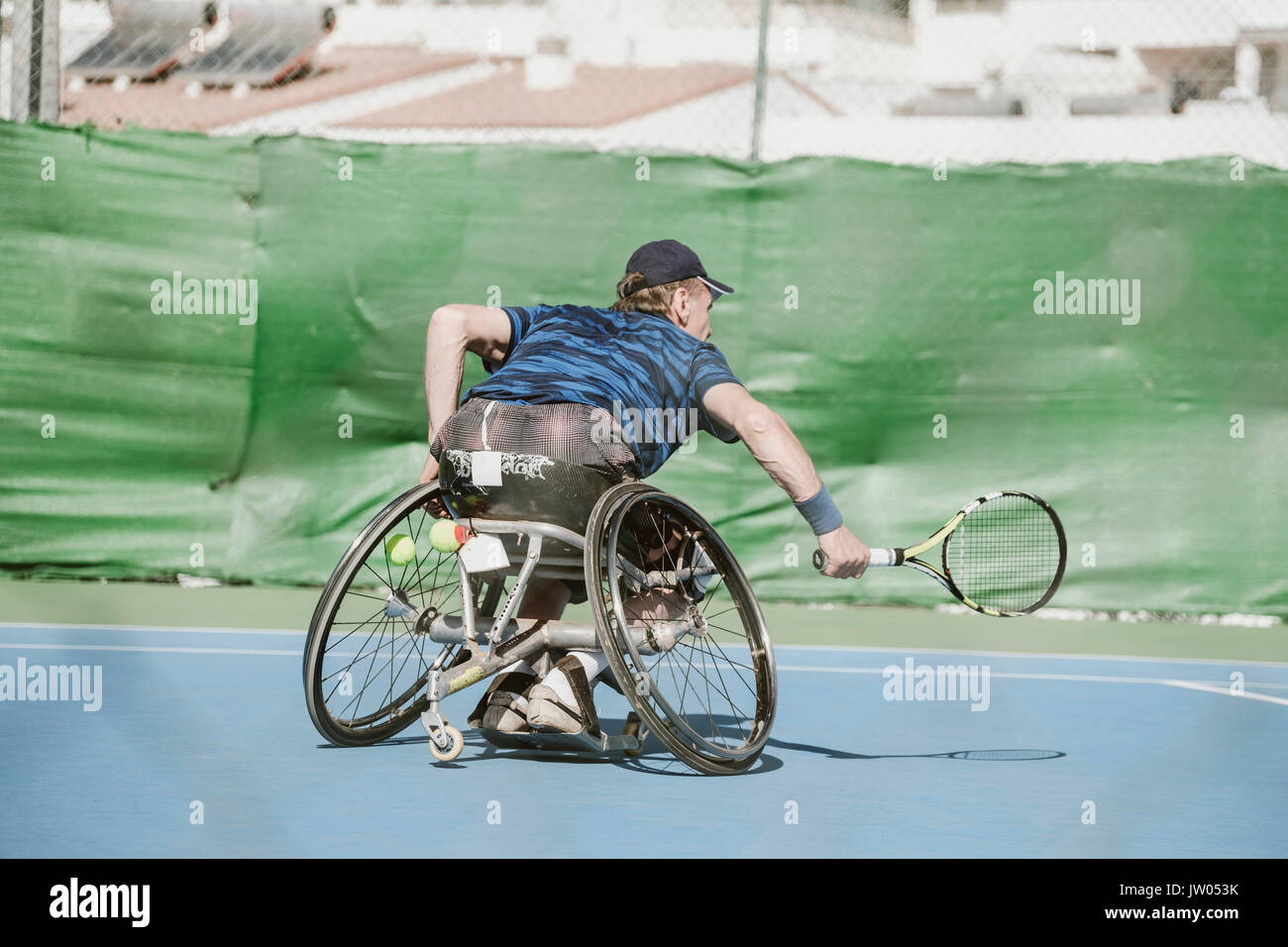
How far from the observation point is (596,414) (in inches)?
160

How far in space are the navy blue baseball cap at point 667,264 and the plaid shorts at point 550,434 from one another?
0.51 meters

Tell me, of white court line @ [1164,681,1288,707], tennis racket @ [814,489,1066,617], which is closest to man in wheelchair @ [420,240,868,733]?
white court line @ [1164,681,1288,707]

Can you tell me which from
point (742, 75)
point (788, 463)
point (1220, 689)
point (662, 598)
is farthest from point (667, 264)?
point (742, 75)

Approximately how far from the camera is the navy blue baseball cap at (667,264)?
14.4 feet

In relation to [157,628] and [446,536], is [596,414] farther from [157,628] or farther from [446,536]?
[157,628]

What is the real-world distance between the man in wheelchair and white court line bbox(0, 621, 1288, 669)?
241 cm

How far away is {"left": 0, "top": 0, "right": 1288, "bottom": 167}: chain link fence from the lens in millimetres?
31469

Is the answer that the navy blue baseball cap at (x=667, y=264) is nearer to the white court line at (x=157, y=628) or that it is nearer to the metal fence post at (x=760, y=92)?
the white court line at (x=157, y=628)

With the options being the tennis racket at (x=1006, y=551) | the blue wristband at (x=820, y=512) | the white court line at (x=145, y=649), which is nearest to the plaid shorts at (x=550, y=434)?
the blue wristband at (x=820, y=512)

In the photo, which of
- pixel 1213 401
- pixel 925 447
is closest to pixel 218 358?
pixel 925 447

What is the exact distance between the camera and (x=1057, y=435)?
765 cm

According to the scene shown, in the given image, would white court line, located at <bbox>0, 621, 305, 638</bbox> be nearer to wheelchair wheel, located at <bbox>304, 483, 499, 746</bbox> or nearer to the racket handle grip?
wheelchair wheel, located at <bbox>304, 483, 499, 746</bbox>
